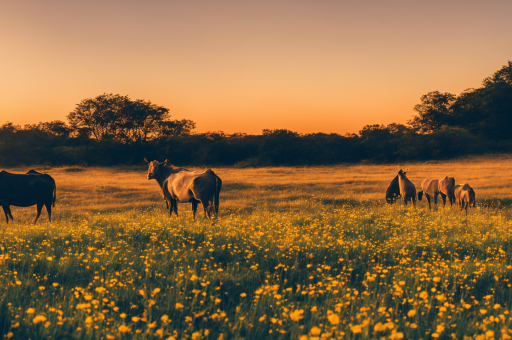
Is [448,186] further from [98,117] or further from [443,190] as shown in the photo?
[98,117]

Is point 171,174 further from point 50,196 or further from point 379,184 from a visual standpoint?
point 379,184

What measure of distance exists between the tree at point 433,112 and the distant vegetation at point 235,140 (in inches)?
43.3

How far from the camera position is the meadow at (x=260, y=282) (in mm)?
3686

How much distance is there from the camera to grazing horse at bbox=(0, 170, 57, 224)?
11742mm

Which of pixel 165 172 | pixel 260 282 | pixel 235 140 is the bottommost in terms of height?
pixel 260 282

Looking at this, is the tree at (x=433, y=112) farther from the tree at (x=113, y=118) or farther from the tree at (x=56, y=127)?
the tree at (x=56, y=127)

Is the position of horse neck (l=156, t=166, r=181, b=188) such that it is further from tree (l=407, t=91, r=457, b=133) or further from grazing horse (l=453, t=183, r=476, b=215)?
tree (l=407, t=91, r=457, b=133)

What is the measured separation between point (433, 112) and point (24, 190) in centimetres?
7905

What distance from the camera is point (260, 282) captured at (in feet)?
17.3

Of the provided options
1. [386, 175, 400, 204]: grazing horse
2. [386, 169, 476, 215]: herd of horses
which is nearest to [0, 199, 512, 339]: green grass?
[386, 169, 476, 215]: herd of horses

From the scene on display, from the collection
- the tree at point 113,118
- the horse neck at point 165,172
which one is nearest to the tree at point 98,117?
the tree at point 113,118

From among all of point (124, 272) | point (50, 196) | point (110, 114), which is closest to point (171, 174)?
point (50, 196)

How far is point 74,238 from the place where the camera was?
7.76 m

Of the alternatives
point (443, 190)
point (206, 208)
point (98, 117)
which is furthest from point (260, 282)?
point (98, 117)
